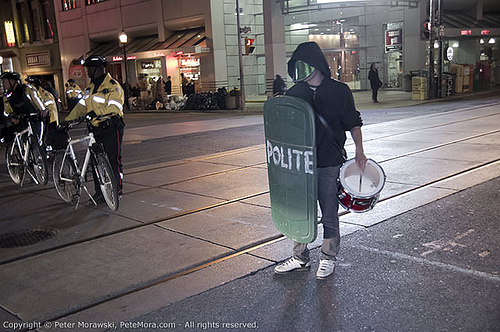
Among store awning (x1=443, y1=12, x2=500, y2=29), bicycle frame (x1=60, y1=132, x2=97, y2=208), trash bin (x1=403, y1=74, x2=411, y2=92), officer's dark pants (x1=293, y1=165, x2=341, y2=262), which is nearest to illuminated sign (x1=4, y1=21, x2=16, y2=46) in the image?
trash bin (x1=403, y1=74, x2=411, y2=92)

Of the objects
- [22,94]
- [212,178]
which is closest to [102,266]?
[212,178]

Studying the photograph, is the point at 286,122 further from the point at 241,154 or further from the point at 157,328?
the point at 241,154

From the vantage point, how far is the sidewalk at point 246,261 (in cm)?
380

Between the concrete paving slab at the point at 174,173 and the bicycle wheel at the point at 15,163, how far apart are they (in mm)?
1868

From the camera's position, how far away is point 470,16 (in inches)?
1330

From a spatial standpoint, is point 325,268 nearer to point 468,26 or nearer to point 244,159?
point 244,159

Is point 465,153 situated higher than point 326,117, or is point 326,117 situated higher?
point 326,117

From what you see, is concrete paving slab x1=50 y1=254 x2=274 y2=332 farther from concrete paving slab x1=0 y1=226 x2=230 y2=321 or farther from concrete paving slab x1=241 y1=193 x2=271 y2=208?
concrete paving slab x1=241 y1=193 x2=271 y2=208

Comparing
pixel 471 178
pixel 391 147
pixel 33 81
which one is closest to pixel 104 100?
pixel 33 81

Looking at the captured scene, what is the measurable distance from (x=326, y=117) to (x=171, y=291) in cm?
194

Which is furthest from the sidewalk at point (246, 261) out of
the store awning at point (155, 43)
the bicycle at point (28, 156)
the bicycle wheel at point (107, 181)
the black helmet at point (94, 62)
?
the store awning at point (155, 43)

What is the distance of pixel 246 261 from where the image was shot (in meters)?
Result: 4.87

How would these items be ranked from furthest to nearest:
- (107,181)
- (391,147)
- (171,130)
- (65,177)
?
1. (171,130)
2. (391,147)
3. (65,177)
4. (107,181)

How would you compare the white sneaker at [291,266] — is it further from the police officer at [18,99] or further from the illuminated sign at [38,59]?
the illuminated sign at [38,59]
